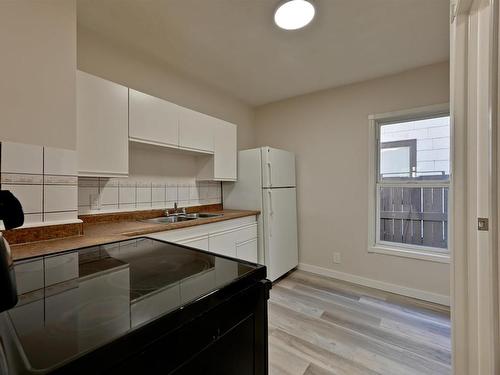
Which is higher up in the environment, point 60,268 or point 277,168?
point 277,168

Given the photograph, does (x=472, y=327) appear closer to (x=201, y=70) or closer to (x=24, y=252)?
(x=24, y=252)

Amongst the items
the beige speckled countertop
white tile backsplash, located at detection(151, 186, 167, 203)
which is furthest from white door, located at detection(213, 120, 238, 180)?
the beige speckled countertop

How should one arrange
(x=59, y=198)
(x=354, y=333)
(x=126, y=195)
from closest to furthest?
(x=59, y=198) < (x=354, y=333) < (x=126, y=195)

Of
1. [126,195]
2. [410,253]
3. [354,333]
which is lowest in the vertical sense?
[354,333]

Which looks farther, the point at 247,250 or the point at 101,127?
the point at 247,250

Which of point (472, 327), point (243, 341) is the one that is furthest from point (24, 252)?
point (472, 327)

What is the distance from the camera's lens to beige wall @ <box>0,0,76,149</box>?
1.20 meters

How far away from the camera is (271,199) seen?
2.71 meters

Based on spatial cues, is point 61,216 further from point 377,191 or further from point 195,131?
point 377,191

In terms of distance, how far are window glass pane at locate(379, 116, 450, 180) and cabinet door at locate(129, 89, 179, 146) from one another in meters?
2.34

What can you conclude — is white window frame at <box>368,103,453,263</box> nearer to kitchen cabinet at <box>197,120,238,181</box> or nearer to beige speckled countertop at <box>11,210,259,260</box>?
kitchen cabinet at <box>197,120,238,181</box>

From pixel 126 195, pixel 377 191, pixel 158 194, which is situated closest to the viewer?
pixel 126 195

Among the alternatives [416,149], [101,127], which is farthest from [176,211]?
[416,149]

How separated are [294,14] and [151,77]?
151 centimetres
